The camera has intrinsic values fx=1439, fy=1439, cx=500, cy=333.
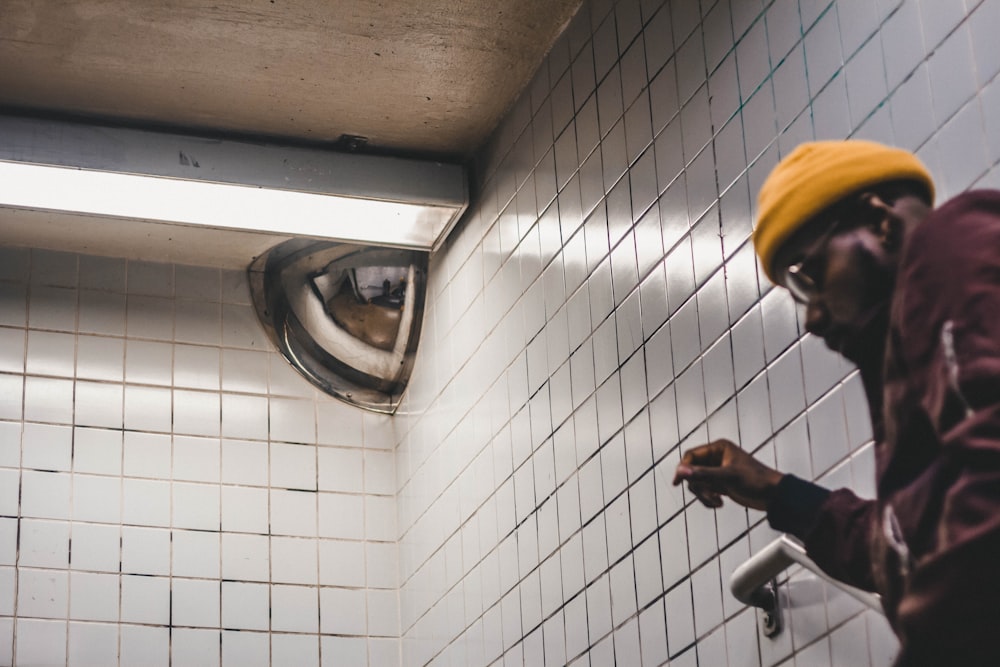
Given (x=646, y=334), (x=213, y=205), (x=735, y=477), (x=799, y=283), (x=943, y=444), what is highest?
(x=213, y=205)

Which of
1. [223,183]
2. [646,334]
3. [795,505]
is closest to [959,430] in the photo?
[795,505]

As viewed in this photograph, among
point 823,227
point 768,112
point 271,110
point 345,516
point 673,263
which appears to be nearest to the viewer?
point 823,227

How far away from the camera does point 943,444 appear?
4.15ft

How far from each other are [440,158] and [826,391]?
2.32 meters

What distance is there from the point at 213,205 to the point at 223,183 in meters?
0.12

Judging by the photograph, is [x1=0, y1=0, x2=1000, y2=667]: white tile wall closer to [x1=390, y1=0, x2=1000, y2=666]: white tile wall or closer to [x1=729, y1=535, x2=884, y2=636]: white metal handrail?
[x1=390, y1=0, x2=1000, y2=666]: white tile wall

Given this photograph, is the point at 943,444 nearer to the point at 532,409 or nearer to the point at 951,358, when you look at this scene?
the point at 951,358

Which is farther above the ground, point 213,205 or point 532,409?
point 213,205

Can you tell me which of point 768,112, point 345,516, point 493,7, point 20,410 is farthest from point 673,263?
point 20,410

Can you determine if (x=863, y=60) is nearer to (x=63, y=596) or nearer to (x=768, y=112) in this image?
(x=768, y=112)

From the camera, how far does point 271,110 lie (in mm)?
4418

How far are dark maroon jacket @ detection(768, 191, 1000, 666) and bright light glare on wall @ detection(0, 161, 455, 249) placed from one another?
3237 mm

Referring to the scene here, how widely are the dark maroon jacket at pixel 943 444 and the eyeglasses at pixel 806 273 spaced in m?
0.13

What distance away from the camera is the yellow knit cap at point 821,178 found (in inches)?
60.2
